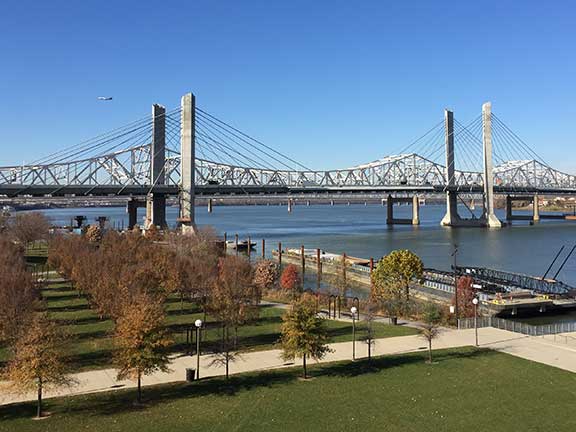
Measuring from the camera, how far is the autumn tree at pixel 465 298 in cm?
2339

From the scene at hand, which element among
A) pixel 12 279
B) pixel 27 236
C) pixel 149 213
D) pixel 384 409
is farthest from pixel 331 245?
pixel 384 409

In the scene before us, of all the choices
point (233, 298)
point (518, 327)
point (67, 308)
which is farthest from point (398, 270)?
point (67, 308)

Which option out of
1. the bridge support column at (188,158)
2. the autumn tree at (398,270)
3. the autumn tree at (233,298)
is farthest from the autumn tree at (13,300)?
the bridge support column at (188,158)

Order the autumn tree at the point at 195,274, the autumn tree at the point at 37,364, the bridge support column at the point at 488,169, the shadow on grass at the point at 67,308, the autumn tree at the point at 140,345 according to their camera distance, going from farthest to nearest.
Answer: the bridge support column at the point at 488,169 → the autumn tree at the point at 195,274 → the shadow on grass at the point at 67,308 → the autumn tree at the point at 140,345 → the autumn tree at the point at 37,364

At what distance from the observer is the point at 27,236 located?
45312 millimetres

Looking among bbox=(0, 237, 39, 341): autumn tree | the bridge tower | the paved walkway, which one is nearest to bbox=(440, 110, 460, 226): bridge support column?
the bridge tower

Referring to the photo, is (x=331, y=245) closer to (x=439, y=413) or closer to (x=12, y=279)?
(x=12, y=279)

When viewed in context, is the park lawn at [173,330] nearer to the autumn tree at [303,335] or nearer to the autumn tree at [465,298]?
the autumn tree at [303,335]

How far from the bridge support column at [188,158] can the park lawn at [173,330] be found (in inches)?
1194

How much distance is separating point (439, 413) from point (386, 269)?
15.2 metres

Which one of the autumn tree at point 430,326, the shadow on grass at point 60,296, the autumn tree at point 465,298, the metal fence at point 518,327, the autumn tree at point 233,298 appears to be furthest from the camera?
the shadow on grass at point 60,296

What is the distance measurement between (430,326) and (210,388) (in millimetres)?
7012

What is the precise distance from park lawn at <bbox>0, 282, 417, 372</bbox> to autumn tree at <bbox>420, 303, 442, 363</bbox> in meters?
0.68

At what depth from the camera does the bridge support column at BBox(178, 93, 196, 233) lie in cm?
5525
